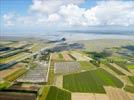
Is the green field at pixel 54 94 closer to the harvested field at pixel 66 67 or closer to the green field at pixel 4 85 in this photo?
the green field at pixel 4 85

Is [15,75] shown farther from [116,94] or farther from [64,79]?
[116,94]

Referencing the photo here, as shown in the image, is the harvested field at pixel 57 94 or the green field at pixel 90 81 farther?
the green field at pixel 90 81

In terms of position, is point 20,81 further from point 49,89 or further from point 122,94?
point 122,94

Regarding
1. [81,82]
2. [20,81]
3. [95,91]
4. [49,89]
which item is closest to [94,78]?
[81,82]

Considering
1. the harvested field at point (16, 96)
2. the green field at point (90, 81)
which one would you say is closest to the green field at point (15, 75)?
the harvested field at point (16, 96)

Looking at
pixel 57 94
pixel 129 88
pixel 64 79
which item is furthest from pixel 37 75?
pixel 129 88

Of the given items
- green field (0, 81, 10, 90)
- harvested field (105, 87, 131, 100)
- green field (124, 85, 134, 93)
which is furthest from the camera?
green field (124, 85, 134, 93)

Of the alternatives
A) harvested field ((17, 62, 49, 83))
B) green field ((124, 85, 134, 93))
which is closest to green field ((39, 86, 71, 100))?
harvested field ((17, 62, 49, 83))

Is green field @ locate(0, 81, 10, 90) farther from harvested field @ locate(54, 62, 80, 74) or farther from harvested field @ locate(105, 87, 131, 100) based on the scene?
harvested field @ locate(105, 87, 131, 100)
